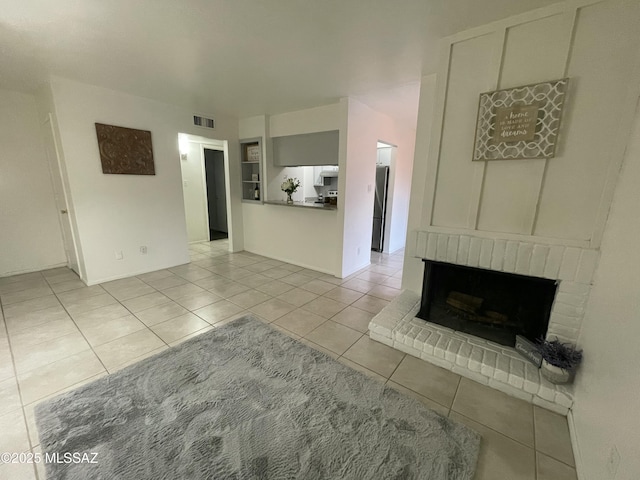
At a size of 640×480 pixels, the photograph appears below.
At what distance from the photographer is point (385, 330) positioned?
90.8 inches

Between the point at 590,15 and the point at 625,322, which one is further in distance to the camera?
the point at 590,15

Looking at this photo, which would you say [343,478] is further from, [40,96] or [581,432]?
[40,96]

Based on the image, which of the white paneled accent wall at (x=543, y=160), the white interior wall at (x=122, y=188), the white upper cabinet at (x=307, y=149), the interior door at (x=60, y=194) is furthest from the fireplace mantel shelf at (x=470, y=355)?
the interior door at (x=60, y=194)

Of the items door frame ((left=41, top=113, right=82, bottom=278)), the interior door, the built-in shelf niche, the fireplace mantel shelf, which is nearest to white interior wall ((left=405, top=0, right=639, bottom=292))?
the fireplace mantel shelf

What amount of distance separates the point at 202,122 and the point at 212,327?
11.5 feet

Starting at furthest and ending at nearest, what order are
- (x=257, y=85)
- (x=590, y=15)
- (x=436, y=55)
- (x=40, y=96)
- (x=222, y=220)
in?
1. (x=222, y=220)
2. (x=40, y=96)
3. (x=257, y=85)
4. (x=436, y=55)
5. (x=590, y=15)

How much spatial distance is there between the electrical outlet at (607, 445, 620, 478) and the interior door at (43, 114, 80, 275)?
5343 mm

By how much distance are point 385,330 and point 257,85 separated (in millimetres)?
3099

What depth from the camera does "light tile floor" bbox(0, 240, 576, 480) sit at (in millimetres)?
1461

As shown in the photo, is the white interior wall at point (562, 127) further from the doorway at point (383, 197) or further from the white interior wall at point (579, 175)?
the doorway at point (383, 197)

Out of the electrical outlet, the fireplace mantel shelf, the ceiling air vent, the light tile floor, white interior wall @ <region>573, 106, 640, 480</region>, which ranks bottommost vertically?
the light tile floor

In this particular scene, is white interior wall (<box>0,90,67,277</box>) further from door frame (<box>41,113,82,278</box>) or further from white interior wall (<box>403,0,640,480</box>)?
white interior wall (<box>403,0,640,480</box>)

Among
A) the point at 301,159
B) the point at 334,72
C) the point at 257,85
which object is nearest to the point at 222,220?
the point at 301,159

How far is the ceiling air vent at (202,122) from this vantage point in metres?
4.22
